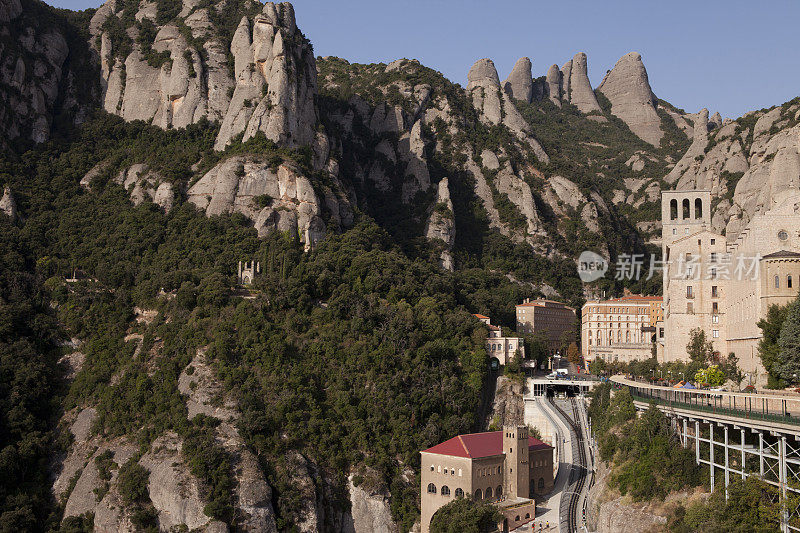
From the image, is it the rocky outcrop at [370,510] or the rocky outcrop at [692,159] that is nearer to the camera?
the rocky outcrop at [370,510]

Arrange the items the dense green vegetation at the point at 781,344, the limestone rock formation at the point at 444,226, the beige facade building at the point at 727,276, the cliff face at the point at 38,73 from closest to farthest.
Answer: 1. the dense green vegetation at the point at 781,344
2. the beige facade building at the point at 727,276
3. the cliff face at the point at 38,73
4. the limestone rock formation at the point at 444,226

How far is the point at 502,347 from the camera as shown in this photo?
8719 cm

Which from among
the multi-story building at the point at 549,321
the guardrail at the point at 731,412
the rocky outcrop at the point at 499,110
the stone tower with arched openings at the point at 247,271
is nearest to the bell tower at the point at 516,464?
the guardrail at the point at 731,412

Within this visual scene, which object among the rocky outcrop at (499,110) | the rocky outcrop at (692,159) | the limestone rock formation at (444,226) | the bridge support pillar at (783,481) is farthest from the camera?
the rocky outcrop at (499,110)

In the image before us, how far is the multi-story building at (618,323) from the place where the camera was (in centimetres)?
10256

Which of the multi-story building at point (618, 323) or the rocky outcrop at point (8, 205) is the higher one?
the rocky outcrop at point (8, 205)

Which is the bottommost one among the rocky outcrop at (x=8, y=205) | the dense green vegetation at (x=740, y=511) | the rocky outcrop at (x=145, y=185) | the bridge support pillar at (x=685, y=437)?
the dense green vegetation at (x=740, y=511)

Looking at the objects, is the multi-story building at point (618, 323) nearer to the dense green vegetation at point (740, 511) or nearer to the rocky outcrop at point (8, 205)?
the dense green vegetation at point (740, 511)

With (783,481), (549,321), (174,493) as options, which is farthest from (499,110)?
(783,481)

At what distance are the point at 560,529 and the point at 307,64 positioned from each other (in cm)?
7432

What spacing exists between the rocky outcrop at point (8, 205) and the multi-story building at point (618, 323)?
67761mm
